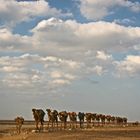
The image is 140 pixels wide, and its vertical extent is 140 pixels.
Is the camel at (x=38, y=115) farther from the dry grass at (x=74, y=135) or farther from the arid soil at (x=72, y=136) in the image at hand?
the arid soil at (x=72, y=136)

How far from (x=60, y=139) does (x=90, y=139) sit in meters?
4.01

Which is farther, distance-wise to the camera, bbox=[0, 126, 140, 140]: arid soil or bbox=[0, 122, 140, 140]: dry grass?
bbox=[0, 122, 140, 140]: dry grass

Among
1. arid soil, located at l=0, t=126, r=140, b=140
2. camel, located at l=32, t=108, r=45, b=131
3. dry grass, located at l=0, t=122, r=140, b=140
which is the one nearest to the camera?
arid soil, located at l=0, t=126, r=140, b=140

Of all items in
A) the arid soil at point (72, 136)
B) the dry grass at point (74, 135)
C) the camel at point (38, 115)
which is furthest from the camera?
the camel at point (38, 115)

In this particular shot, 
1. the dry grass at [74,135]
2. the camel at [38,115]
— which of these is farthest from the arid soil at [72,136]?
the camel at [38,115]

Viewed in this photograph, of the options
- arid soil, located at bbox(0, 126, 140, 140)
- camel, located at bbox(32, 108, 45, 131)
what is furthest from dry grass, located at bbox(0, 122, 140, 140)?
camel, located at bbox(32, 108, 45, 131)

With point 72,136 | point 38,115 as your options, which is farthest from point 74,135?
point 38,115

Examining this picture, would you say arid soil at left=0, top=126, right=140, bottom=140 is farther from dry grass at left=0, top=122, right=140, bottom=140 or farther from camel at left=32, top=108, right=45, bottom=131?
camel at left=32, top=108, right=45, bottom=131

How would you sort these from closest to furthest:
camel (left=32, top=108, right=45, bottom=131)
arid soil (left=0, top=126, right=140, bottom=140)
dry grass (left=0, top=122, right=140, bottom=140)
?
1. arid soil (left=0, top=126, right=140, bottom=140)
2. dry grass (left=0, top=122, right=140, bottom=140)
3. camel (left=32, top=108, right=45, bottom=131)

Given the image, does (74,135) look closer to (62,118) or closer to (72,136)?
(72,136)

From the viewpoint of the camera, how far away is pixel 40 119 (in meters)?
90.1

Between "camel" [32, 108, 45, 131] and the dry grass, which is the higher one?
"camel" [32, 108, 45, 131]

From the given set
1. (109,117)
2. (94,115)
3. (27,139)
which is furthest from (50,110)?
(109,117)

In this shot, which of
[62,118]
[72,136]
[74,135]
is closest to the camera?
[72,136]
